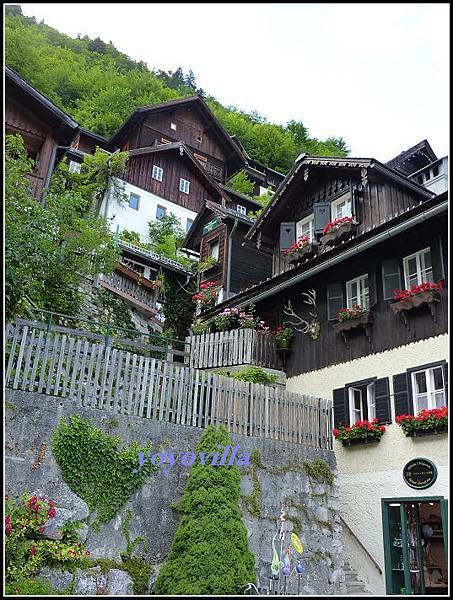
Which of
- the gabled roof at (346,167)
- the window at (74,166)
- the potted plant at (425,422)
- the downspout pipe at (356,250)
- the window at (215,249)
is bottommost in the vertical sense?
the potted plant at (425,422)

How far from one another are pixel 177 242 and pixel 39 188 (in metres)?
12.3

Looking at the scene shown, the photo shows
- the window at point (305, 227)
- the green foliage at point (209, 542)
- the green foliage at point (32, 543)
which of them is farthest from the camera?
the window at point (305, 227)

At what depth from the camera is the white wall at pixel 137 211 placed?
33938mm

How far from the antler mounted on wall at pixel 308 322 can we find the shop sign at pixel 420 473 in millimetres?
4791

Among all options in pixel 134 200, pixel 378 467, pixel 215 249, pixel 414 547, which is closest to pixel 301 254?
pixel 378 467

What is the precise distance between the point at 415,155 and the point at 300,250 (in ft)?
31.3

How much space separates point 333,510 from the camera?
1147 centimetres

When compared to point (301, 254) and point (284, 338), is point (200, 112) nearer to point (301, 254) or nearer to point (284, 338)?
point (301, 254)

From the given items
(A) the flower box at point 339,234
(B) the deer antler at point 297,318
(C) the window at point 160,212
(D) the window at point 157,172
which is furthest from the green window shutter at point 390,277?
(D) the window at point 157,172

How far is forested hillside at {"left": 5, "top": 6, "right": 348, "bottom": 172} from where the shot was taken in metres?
47.7

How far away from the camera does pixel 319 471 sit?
11.6 m

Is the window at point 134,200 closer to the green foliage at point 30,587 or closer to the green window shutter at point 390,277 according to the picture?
the green window shutter at point 390,277

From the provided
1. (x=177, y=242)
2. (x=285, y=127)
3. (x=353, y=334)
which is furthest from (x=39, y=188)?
(x=285, y=127)

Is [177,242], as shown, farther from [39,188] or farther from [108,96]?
[108,96]
